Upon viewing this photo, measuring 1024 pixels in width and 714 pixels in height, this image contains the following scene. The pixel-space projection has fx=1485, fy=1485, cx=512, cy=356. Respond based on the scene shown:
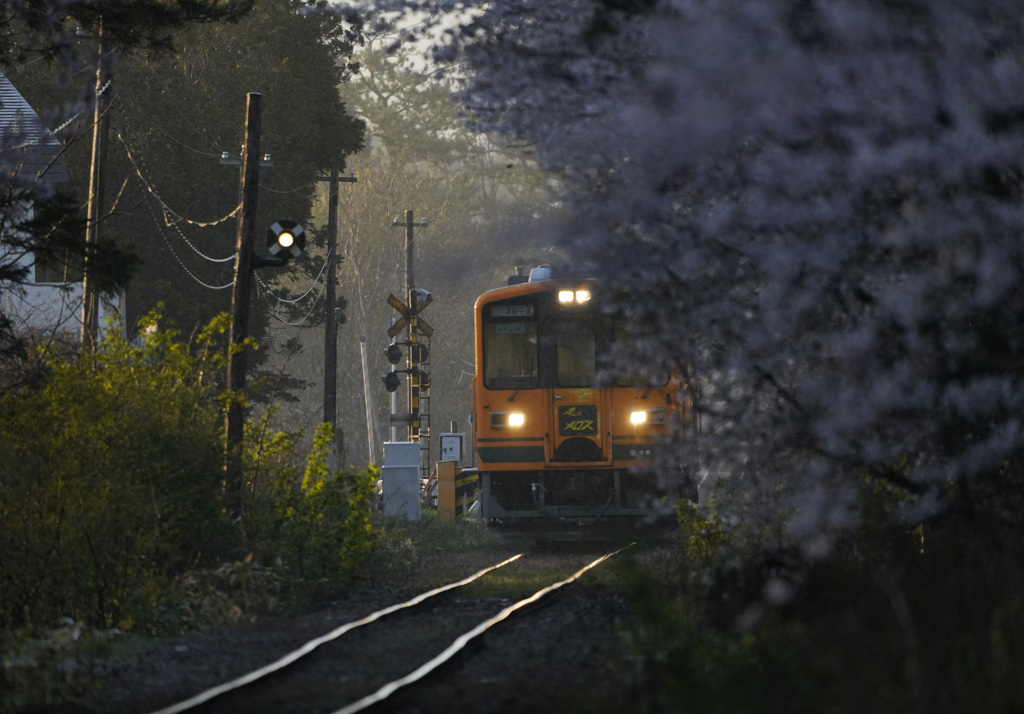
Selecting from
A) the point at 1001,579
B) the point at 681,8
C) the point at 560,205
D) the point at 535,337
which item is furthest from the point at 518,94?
the point at 535,337

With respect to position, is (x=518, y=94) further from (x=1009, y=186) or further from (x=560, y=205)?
(x=1009, y=186)

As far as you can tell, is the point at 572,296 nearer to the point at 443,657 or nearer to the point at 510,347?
the point at 510,347

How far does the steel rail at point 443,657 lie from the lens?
669cm

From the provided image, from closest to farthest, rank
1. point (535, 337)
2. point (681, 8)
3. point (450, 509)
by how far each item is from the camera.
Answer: point (681, 8) → point (535, 337) → point (450, 509)

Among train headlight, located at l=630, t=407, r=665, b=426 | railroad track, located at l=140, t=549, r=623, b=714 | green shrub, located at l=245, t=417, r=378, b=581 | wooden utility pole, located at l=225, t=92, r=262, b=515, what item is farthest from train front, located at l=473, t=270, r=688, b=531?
railroad track, located at l=140, t=549, r=623, b=714

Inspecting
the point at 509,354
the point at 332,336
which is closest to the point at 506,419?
the point at 509,354

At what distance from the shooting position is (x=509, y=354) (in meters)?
17.3

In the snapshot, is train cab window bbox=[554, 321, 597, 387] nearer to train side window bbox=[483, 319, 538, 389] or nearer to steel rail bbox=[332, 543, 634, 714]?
train side window bbox=[483, 319, 538, 389]

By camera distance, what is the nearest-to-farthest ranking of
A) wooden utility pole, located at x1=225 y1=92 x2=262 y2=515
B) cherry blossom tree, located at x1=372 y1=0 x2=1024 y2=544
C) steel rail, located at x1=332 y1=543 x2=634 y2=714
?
1. cherry blossom tree, located at x1=372 y1=0 x2=1024 y2=544
2. steel rail, located at x1=332 y1=543 x2=634 y2=714
3. wooden utility pole, located at x1=225 y1=92 x2=262 y2=515

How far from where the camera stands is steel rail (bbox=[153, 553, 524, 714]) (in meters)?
6.76

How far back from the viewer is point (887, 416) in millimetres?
6812

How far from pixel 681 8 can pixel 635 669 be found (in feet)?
10.6

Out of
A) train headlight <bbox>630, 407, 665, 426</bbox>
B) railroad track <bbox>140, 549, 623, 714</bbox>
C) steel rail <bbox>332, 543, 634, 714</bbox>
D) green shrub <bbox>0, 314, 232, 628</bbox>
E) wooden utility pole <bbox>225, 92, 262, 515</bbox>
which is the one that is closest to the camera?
steel rail <bbox>332, 543, 634, 714</bbox>

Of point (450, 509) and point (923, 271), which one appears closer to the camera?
point (923, 271)
